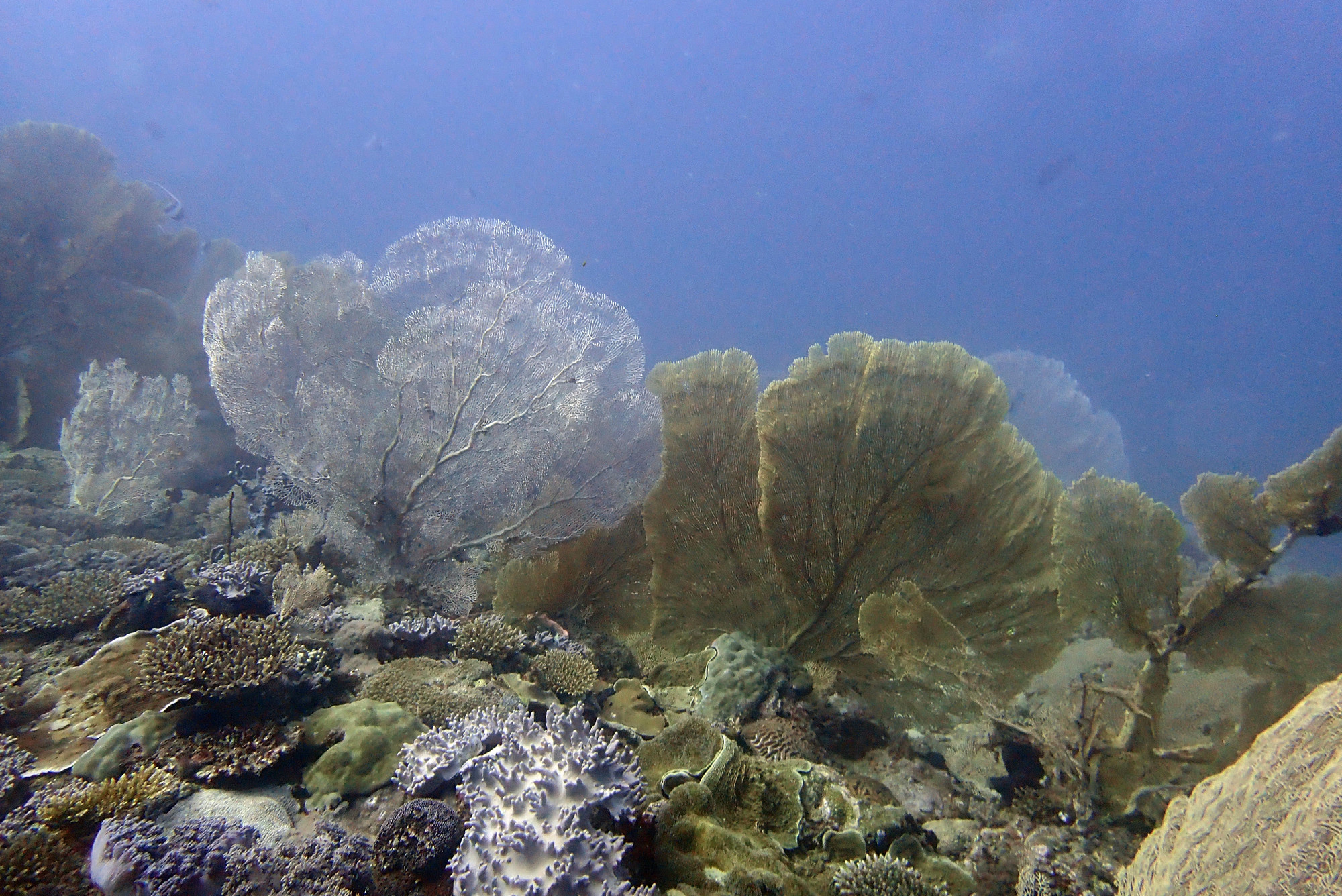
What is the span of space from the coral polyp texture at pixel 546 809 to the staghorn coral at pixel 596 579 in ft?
8.24

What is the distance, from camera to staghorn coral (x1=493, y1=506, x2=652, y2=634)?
5447 millimetres

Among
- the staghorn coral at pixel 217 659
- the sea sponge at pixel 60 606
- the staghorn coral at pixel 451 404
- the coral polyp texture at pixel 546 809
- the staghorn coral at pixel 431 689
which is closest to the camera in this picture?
the coral polyp texture at pixel 546 809

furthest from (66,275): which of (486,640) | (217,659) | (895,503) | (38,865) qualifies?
(895,503)

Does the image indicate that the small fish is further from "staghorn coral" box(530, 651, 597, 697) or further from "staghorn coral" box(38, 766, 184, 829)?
"staghorn coral" box(38, 766, 184, 829)

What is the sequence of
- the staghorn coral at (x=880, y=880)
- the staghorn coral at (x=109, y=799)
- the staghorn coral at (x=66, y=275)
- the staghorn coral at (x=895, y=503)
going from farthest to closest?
the staghorn coral at (x=66, y=275), the staghorn coral at (x=895, y=503), the staghorn coral at (x=880, y=880), the staghorn coral at (x=109, y=799)

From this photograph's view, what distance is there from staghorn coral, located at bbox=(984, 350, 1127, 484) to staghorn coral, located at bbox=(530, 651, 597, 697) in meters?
16.8

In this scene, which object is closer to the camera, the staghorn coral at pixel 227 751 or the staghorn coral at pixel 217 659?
the staghorn coral at pixel 227 751

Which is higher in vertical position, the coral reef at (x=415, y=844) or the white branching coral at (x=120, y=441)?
the white branching coral at (x=120, y=441)

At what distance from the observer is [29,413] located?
11758 mm

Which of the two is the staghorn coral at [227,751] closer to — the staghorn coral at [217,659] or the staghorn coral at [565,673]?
the staghorn coral at [217,659]

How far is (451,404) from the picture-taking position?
5492 mm

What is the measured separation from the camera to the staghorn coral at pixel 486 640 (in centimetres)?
440

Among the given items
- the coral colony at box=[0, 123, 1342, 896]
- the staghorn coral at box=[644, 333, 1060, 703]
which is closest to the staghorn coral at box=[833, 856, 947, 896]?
the coral colony at box=[0, 123, 1342, 896]

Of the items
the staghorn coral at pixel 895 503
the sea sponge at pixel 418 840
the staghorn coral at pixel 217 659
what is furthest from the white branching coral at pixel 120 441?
the staghorn coral at pixel 895 503
